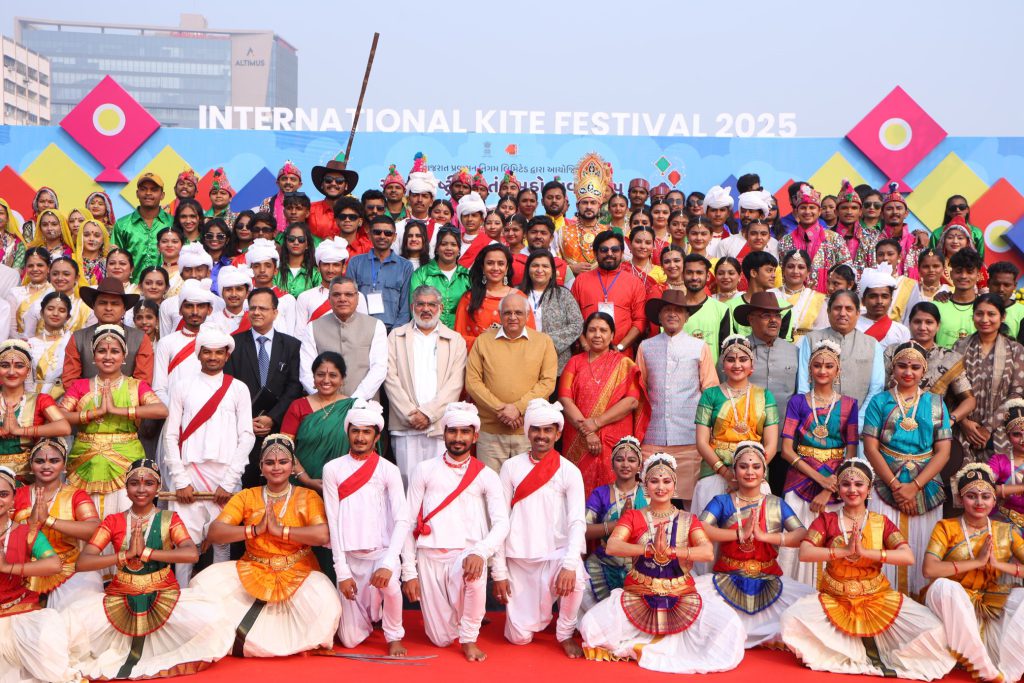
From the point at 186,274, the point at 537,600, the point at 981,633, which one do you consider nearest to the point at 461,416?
the point at 537,600

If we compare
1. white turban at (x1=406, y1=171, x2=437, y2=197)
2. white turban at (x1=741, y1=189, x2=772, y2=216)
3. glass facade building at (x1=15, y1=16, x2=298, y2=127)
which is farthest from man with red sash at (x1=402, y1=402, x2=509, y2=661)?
glass facade building at (x1=15, y1=16, x2=298, y2=127)

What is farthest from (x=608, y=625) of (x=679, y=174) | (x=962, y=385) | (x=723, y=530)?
(x=679, y=174)

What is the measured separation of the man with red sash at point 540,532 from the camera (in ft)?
19.0

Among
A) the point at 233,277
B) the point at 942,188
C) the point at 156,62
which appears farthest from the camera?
the point at 156,62

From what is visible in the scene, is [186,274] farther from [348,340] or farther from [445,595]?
[445,595]

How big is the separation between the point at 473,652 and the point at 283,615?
3.41ft

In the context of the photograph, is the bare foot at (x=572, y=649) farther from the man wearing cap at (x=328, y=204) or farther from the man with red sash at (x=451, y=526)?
the man wearing cap at (x=328, y=204)

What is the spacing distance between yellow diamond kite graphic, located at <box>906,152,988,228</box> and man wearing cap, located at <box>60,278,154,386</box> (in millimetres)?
10905

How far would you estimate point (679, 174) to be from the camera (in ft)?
47.7

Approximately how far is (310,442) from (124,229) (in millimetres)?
3791

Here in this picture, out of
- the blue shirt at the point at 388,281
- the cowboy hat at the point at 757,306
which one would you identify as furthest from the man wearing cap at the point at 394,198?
the cowboy hat at the point at 757,306

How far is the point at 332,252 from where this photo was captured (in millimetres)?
7633

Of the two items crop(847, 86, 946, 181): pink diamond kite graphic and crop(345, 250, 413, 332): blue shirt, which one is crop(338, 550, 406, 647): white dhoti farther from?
crop(847, 86, 946, 181): pink diamond kite graphic

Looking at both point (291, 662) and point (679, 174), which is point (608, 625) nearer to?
point (291, 662)
